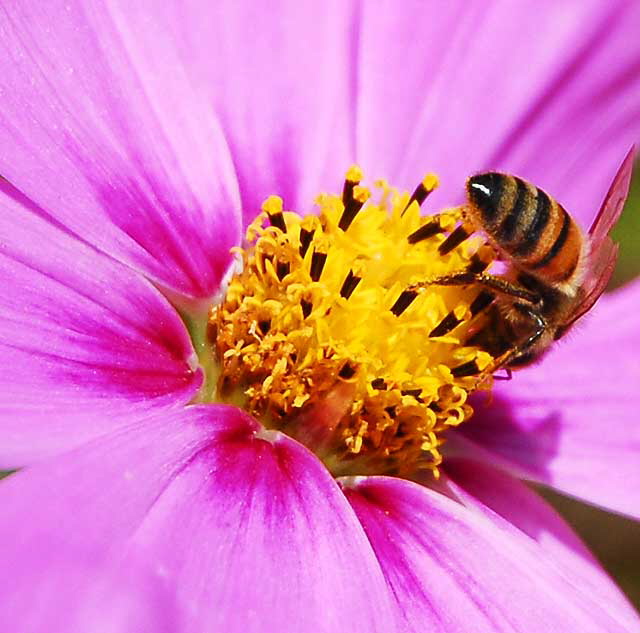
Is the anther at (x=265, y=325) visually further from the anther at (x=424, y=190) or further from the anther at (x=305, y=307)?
the anther at (x=424, y=190)

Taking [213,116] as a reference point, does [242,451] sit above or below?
below

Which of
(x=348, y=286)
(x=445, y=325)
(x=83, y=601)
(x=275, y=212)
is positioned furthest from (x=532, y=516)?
(x=83, y=601)

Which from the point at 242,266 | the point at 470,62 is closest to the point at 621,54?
the point at 470,62

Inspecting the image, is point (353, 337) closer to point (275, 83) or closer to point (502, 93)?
point (275, 83)

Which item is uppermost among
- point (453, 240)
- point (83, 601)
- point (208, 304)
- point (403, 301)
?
point (453, 240)

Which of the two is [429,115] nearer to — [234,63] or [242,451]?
[234,63]

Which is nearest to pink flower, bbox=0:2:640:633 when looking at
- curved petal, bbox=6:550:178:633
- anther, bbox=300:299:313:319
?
curved petal, bbox=6:550:178:633
